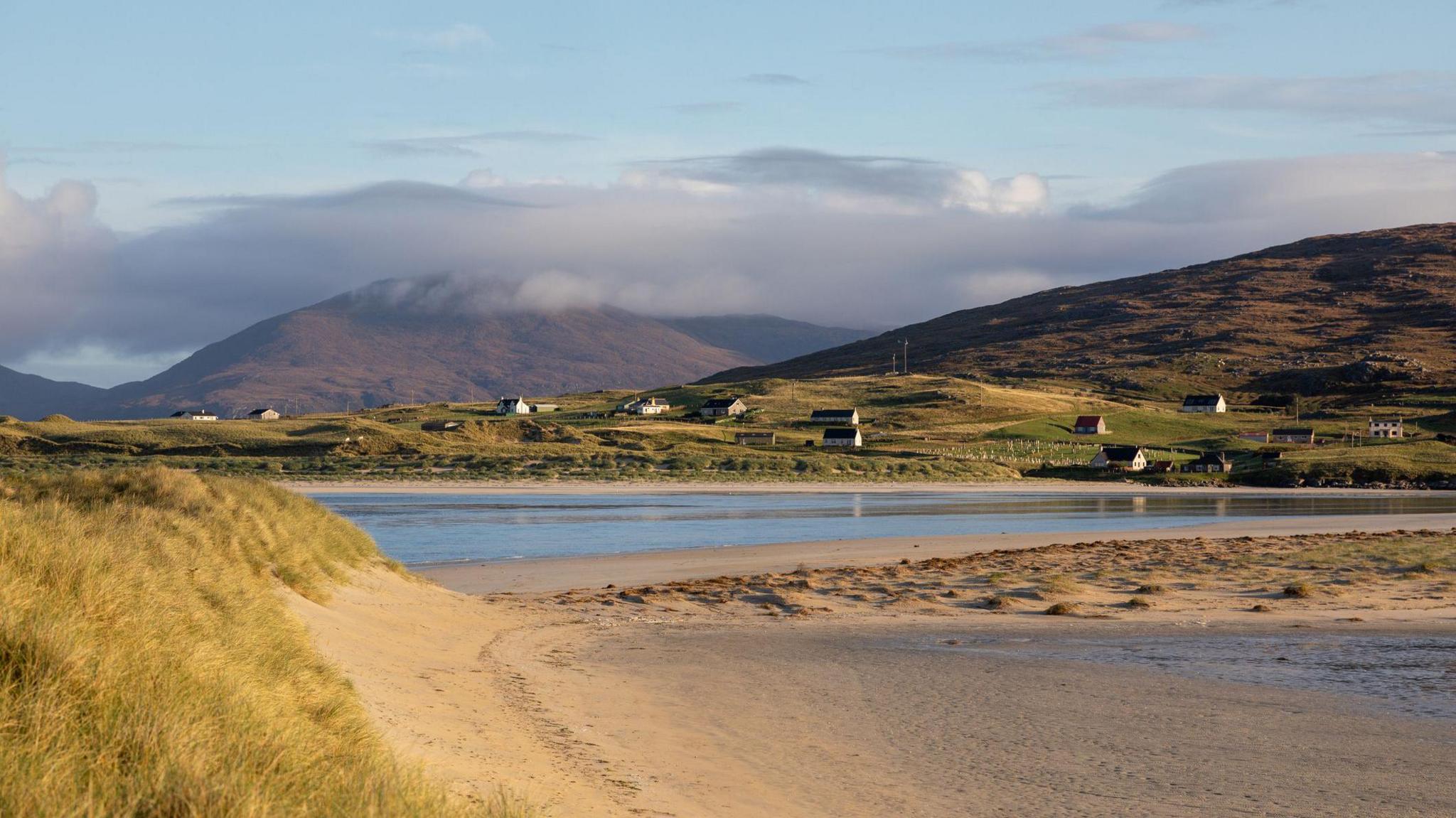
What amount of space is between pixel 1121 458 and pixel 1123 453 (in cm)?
82

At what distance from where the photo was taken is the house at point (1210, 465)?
8906 centimetres

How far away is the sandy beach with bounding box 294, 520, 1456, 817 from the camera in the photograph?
9.08 m

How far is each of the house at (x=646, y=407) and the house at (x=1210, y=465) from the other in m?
75.5

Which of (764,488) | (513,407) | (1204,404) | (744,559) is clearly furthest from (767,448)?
(1204,404)

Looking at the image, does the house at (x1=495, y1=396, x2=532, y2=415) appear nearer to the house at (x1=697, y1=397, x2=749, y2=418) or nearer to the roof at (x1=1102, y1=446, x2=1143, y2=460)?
the house at (x1=697, y1=397, x2=749, y2=418)

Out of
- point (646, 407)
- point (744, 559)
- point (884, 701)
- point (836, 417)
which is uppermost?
point (646, 407)

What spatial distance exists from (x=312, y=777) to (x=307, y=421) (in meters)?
118

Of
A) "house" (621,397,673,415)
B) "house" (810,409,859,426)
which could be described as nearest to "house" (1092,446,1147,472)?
"house" (810,409,859,426)

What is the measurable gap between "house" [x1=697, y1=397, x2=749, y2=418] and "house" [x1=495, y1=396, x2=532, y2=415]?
83.2 feet

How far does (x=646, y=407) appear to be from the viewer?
158000 millimetres

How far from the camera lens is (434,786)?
662 cm

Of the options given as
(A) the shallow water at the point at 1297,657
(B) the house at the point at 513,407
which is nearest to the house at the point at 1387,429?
(B) the house at the point at 513,407

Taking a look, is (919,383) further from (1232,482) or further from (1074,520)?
(1074,520)

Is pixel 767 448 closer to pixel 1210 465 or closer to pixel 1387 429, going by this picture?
pixel 1210 465
